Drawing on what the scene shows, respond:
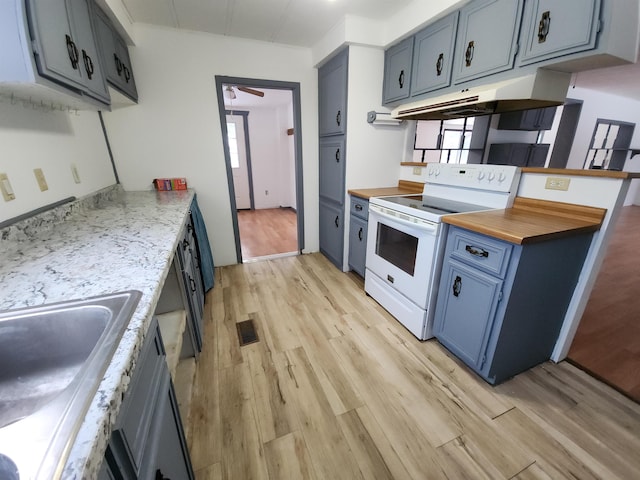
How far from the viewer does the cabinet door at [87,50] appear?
130 cm

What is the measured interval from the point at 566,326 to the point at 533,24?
1.70m

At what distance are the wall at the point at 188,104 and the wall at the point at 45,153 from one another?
0.37 m

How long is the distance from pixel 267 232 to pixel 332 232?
160 cm

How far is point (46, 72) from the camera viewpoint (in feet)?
3.28

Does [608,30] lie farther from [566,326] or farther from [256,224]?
[256,224]

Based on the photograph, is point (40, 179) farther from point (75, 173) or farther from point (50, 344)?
point (50, 344)

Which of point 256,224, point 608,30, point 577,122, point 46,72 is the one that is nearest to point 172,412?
point 46,72

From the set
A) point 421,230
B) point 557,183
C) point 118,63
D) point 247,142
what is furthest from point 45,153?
point 247,142

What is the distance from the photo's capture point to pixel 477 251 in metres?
1.44

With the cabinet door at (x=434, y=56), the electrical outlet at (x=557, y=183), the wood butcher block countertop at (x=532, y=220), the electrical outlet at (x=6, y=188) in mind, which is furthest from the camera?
the cabinet door at (x=434, y=56)

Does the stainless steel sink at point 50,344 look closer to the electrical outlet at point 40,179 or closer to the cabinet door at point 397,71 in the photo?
the electrical outlet at point 40,179

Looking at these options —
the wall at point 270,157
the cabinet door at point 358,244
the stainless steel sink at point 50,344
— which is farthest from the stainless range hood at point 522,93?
the wall at point 270,157

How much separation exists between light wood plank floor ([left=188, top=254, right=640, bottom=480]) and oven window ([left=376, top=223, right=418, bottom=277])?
0.50 meters

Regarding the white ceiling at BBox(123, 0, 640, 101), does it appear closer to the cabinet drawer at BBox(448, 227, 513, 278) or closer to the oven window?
the oven window
